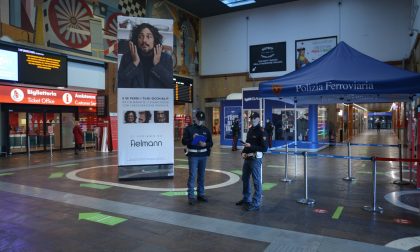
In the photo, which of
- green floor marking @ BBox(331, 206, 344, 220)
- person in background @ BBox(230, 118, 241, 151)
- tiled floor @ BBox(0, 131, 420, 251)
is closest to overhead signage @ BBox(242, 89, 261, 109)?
person in background @ BBox(230, 118, 241, 151)

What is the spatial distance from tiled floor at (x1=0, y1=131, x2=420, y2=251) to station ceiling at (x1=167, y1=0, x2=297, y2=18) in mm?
16770

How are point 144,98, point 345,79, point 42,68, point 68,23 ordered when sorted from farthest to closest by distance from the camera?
point 68,23 → point 42,68 → point 144,98 → point 345,79

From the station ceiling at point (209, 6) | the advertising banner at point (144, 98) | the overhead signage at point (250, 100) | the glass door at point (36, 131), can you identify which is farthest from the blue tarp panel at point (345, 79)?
the station ceiling at point (209, 6)

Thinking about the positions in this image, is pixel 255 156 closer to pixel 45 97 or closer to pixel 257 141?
pixel 257 141

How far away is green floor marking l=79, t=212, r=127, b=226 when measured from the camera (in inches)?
186

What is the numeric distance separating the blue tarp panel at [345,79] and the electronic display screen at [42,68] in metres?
10.0

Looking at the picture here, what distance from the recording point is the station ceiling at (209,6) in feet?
71.1

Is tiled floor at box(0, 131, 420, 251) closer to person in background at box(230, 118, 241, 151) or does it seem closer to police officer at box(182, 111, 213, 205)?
police officer at box(182, 111, 213, 205)

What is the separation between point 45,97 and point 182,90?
301 inches

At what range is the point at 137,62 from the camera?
775 centimetres

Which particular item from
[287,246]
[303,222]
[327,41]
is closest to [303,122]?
[327,41]

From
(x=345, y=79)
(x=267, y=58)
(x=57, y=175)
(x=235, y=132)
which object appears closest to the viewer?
(x=345, y=79)

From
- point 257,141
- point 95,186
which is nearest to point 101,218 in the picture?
point 95,186

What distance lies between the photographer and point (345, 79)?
18.7 ft
